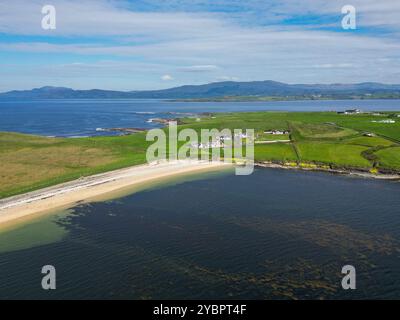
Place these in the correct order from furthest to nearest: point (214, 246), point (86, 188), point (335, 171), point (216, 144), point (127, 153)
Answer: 1. point (216, 144)
2. point (127, 153)
3. point (335, 171)
4. point (86, 188)
5. point (214, 246)

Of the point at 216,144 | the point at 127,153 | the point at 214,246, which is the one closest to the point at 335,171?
the point at 216,144

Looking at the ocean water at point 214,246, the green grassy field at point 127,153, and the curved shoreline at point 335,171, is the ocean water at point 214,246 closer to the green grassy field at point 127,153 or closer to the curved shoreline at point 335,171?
the curved shoreline at point 335,171

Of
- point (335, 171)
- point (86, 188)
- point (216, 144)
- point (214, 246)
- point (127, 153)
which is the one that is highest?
point (216, 144)

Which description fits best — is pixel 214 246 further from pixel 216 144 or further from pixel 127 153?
pixel 216 144

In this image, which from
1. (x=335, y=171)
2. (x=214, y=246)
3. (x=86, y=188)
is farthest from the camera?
(x=335, y=171)

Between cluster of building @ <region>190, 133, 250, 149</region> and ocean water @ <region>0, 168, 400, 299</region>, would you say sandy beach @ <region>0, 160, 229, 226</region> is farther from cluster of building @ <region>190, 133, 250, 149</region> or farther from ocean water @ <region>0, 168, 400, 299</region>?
cluster of building @ <region>190, 133, 250, 149</region>

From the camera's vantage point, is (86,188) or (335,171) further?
(335,171)

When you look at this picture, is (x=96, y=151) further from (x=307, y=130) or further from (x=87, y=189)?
(x=307, y=130)
